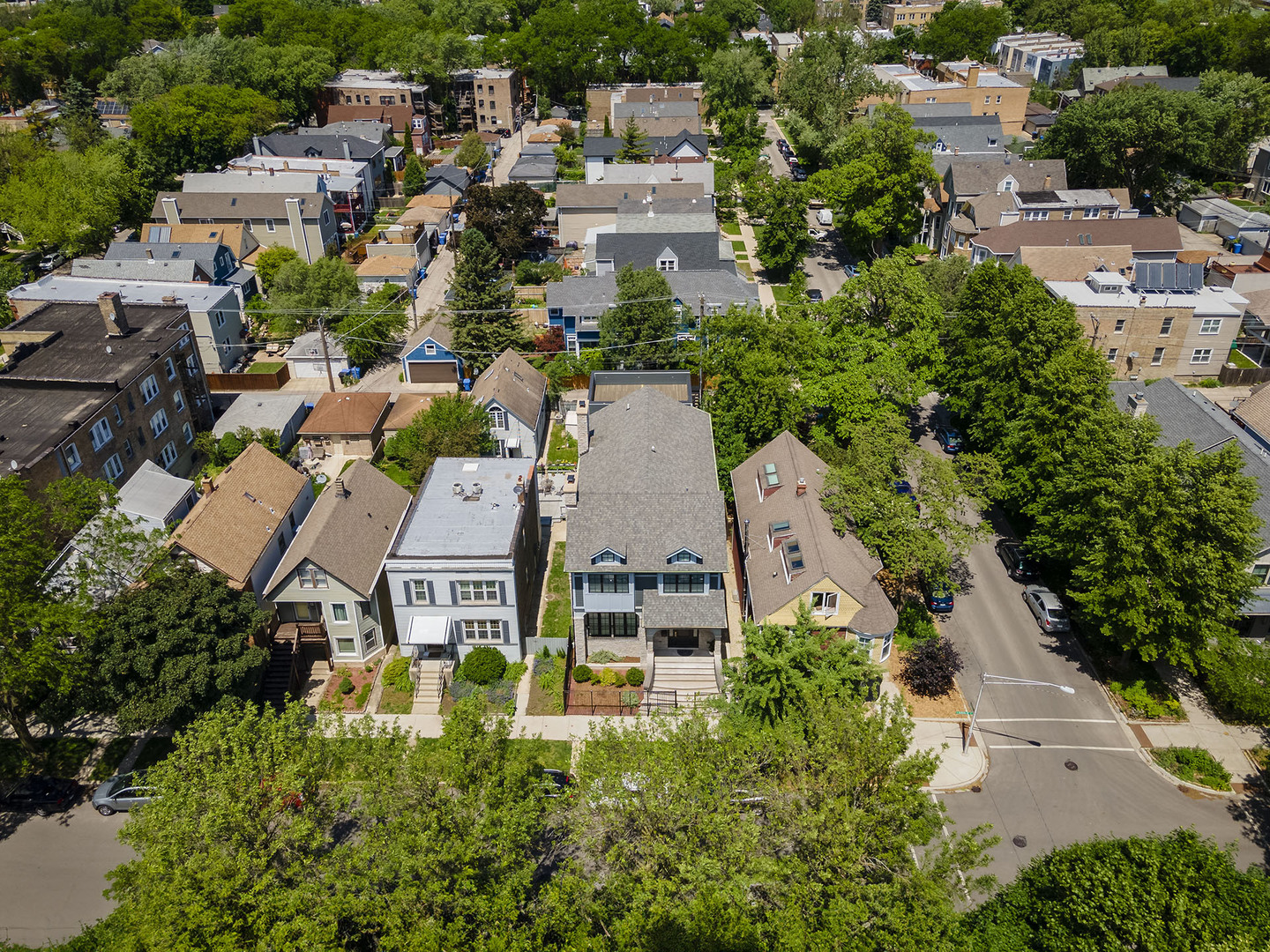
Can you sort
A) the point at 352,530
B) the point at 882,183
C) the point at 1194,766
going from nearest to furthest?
the point at 1194,766 → the point at 352,530 → the point at 882,183

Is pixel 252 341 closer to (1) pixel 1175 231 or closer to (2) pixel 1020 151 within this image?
(1) pixel 1175 231

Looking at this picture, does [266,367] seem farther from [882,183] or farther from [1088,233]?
[1088,233]

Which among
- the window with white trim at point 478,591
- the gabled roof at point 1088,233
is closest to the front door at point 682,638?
the window with white trim at point 478,591

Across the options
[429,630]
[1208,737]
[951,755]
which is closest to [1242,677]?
[1208,737]

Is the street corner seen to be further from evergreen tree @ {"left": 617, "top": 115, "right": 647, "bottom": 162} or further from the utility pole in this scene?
evergreen tree @ {"left": 617, "top": 115, "right": 647, "bottom": 162}

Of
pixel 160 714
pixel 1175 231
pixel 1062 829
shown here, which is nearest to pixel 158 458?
pixel 160 714

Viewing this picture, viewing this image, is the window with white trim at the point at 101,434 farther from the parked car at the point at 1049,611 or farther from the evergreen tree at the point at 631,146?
the evergreen tree at the point at 631,146
